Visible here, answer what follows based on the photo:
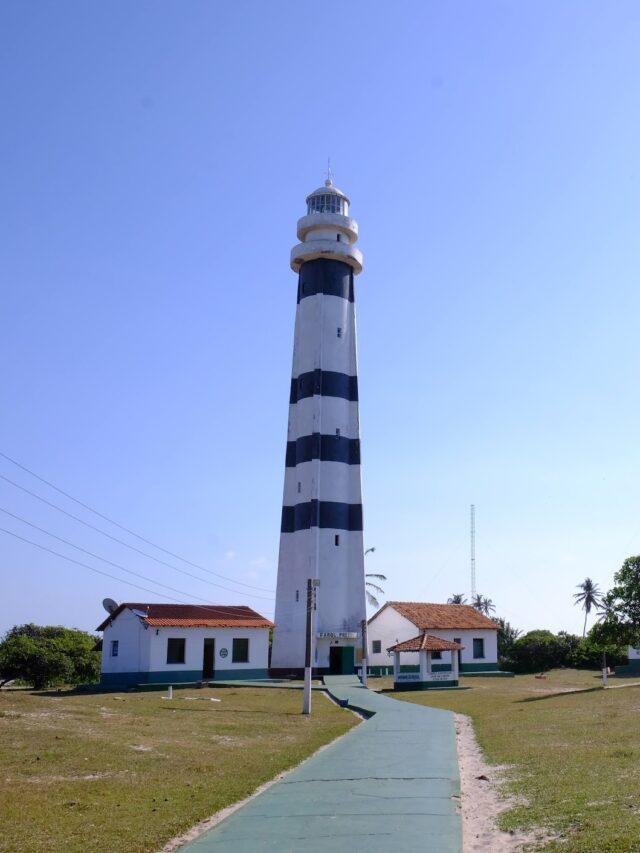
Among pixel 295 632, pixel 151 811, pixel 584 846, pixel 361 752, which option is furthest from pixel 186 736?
pixel 295 632

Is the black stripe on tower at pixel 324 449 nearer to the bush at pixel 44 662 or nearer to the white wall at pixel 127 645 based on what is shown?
the white wall at pixel 127 645

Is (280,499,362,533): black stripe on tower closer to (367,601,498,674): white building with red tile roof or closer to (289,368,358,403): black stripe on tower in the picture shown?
(289,368,358,403): black stripe on tower

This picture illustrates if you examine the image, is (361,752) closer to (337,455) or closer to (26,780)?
(26,780)

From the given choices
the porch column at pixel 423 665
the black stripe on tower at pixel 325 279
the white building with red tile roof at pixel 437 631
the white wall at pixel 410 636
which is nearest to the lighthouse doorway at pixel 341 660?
the white building with red tile roof at pixel 437 631

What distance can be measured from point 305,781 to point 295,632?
3684cm

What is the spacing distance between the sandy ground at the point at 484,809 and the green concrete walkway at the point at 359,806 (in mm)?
199

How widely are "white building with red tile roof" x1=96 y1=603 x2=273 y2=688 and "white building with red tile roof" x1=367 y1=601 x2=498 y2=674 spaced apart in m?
11.6

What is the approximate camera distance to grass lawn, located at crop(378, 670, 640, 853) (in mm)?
10570

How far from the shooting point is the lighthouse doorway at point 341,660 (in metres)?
51.9

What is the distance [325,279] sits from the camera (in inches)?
2179

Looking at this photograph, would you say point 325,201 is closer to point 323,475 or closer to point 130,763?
point 323,475

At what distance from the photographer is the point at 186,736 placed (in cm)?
2264

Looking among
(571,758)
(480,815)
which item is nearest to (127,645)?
(571,758)

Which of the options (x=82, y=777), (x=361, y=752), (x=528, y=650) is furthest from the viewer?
(x=528, y=650)
